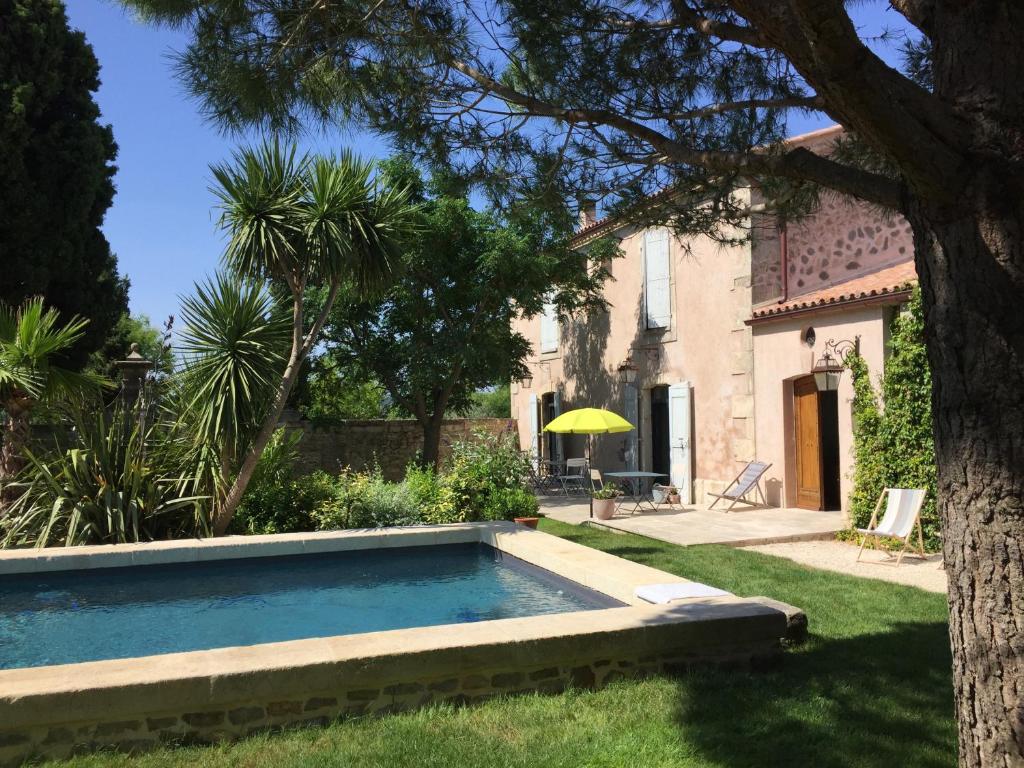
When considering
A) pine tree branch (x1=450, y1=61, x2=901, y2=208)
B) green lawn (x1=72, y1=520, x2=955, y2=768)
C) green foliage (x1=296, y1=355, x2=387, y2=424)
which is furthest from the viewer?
green foliage (x1=296, y1=355, x2=387, y2=424)

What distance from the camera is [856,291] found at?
9.91m

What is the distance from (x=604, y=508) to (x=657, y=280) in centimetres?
494

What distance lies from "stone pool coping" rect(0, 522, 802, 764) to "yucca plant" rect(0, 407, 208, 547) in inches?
178

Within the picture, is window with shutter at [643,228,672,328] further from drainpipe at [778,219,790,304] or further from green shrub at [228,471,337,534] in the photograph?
green shrub at [228,471,337,534]

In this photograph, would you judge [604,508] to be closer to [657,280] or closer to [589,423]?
[589,423]

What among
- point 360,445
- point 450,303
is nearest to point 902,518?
point 450,303

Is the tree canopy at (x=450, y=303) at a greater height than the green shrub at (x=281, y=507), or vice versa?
the tree canopy at (x=450, y=303)

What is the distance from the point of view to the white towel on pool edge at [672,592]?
5039mm

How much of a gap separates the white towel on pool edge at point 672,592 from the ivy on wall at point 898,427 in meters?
4.35

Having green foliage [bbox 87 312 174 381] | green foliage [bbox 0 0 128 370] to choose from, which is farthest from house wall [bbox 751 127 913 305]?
green foliage [bbox 0 0 128 370]

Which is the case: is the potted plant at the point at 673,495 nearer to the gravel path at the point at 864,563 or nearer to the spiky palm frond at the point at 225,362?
the gravel path at the point at 864,563

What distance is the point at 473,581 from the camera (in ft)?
24.2

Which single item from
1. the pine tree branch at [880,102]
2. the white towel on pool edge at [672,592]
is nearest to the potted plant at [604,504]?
the white towel on pool edge at [672,592]

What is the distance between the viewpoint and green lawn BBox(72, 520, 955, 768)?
10.7ft
